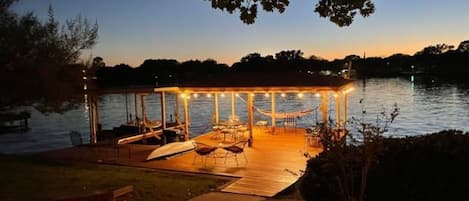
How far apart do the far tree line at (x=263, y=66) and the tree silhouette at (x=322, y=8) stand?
35.8m

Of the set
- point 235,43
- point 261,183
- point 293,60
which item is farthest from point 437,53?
point 261,183

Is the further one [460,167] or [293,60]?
[293,60]

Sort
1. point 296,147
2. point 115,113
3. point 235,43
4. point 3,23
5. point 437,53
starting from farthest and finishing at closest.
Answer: point 437,53 → point 235,43 → point 115,113 → point 296,147 → point 3,23

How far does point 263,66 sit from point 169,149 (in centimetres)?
5350

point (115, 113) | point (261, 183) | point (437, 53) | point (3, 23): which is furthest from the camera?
point (437, 53)

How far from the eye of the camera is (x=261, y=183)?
28.9 feet

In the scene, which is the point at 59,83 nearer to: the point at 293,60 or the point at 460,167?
the point at 460,167

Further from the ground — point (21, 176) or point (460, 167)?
point (460, 167)

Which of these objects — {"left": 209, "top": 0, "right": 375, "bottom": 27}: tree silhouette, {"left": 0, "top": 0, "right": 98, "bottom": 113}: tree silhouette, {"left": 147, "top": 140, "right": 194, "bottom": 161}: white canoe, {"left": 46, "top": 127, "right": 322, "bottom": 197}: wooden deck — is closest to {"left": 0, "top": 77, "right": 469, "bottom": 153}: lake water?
{"left": 46, "top": 127, "right": 322, "bottom": 197}: wooden deck

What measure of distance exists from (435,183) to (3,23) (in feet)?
22.7

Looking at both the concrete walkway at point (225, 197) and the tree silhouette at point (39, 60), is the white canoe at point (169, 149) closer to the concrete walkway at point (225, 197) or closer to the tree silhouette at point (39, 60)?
the tree silhouette at point (39, 60)

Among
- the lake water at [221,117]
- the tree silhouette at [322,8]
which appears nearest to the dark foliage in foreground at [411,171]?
the tree silhouette at [322,8]

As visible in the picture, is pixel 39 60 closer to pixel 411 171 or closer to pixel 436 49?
pixel 411 171

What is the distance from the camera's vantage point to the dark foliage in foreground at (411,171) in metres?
5.14
